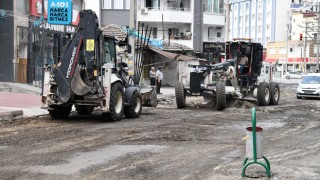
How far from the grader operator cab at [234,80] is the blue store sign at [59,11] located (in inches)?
244

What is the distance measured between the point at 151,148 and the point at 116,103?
5056mm

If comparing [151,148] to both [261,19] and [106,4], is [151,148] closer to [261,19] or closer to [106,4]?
[106,4]

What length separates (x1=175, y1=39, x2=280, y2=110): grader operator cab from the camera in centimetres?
2036

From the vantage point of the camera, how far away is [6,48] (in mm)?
26672

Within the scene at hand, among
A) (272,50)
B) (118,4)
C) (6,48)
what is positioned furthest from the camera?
(272,50)

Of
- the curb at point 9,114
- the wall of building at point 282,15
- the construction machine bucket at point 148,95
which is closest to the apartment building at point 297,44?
the wall of building at point 282,15

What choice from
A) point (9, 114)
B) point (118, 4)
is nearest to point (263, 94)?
point (9, 114)

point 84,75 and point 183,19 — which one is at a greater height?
point 183,19

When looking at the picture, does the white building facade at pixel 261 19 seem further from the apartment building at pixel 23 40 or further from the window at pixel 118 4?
the apartment building at pixel 23 40

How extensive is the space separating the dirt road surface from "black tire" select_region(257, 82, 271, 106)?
5710 millimetres

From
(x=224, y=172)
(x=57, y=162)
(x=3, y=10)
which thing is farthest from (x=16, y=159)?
(x=3, y=10)

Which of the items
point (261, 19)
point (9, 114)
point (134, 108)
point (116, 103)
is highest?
point (261, 19)

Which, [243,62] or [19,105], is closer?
[19,105]

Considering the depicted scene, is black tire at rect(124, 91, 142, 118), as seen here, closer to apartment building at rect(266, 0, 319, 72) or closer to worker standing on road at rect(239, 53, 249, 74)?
worker standing on road at rect(239, 53, 249, 74)
